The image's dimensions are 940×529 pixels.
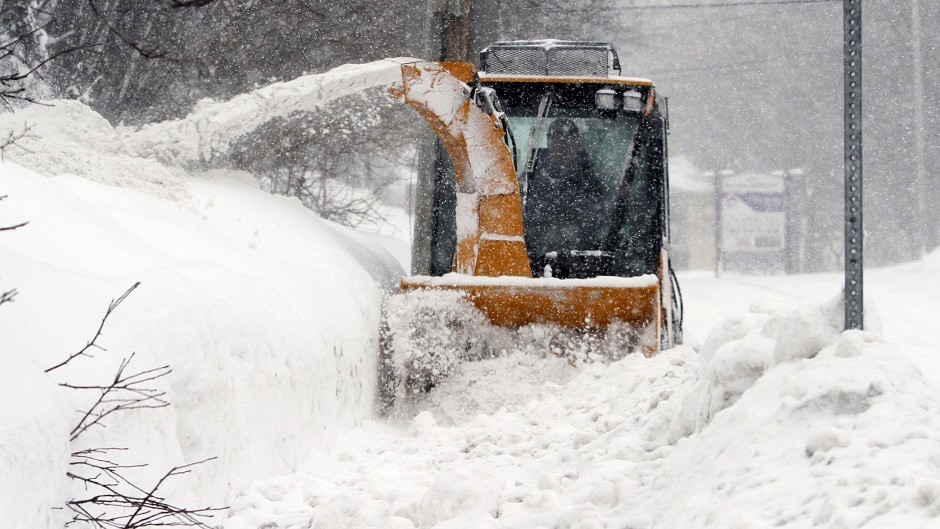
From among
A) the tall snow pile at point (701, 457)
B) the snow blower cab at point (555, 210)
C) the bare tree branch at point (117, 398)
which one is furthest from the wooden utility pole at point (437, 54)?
the bare tree branch at point (117, 398)

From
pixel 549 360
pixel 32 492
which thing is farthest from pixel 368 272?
pixel 32 492

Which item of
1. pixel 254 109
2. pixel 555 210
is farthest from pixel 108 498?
pixel 555 210

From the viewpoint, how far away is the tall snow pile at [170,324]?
290cm

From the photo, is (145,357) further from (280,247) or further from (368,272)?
(368,272)

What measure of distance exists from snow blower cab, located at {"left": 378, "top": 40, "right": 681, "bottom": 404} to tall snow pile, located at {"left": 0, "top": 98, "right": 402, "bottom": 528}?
79 cm

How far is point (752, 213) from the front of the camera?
1067 inches

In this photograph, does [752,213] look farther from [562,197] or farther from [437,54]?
[562,197]

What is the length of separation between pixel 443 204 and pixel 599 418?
411cm

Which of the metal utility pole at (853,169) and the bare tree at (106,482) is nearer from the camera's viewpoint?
the bare tree at (106,482)

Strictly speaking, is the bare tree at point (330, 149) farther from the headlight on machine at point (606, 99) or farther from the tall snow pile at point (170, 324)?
the tall snow pile at point (170, 324)

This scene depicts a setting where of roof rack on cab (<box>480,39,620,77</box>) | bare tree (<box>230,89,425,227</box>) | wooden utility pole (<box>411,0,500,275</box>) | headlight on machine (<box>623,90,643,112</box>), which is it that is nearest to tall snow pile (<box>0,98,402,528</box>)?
roof rack on cab (<box>480,39,620,77</box>)

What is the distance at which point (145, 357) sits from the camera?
355 centimetres

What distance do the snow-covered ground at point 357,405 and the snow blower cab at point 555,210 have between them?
403 mm

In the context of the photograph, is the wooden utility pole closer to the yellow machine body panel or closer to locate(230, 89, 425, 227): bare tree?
locate(230, 89, 425, 227): bare tree
